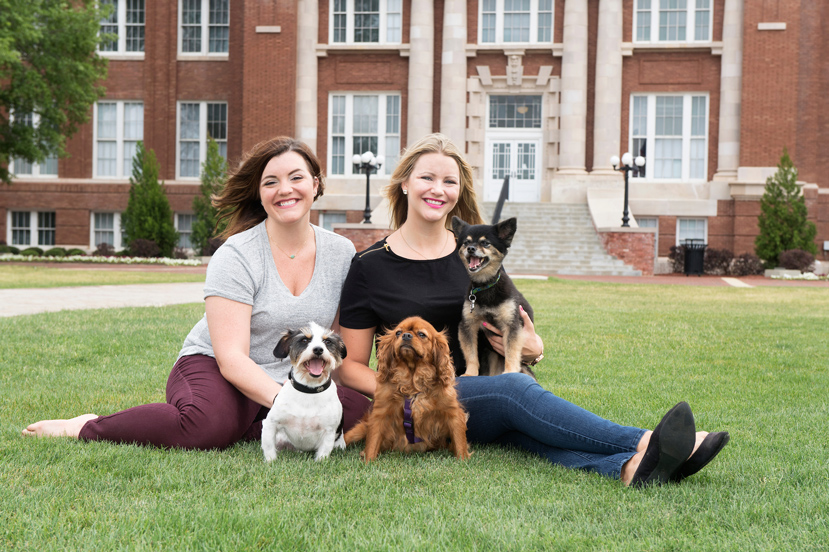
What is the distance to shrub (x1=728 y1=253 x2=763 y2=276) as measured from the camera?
26.3 metres

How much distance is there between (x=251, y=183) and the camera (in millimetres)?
4754

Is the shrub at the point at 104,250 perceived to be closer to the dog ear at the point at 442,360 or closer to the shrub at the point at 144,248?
the shrub at the point at 144,248

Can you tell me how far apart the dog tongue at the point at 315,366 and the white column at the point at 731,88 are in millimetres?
28163

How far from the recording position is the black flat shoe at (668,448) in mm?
3414

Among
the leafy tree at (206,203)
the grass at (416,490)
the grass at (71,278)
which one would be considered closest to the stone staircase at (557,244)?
the grass at (71,278)

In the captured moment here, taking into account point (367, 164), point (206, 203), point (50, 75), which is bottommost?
point (206, 203)

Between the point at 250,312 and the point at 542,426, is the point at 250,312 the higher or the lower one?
the higher one

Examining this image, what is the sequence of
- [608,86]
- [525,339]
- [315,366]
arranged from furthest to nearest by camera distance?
[608,86] → [525,339] → [315,366]

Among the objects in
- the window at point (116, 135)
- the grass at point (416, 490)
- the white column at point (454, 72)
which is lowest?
the grass at point (416, 490)

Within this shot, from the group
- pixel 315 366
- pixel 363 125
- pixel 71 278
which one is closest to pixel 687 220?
pixel 363 125

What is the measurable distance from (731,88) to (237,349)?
1142 inches

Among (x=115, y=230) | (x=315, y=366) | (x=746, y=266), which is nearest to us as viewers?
(x=315, y=366)

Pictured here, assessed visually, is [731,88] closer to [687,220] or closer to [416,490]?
[687,220]

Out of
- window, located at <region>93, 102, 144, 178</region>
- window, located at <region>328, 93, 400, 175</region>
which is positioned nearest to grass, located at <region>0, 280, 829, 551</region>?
window, located at <region>328, 93, 400, 175</region>
